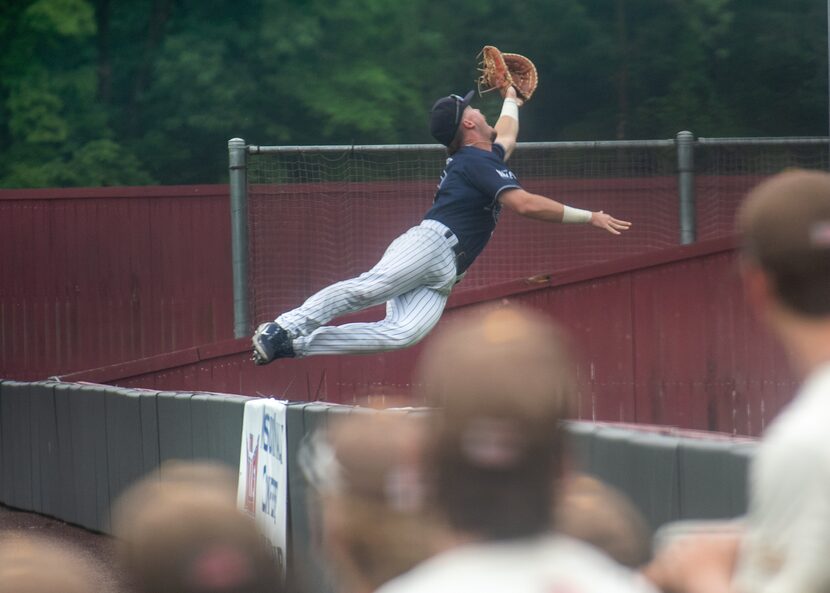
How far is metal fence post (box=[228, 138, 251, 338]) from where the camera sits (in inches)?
542

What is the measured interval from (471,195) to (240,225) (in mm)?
4921

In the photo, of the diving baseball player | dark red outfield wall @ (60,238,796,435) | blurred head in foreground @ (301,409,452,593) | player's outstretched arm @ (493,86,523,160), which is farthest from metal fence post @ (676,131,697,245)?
blurred head in foreground @ (301,409,452,593)

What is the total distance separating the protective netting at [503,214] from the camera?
583 inches

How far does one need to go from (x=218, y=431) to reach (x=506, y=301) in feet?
16.9

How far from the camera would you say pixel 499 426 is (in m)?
1.95

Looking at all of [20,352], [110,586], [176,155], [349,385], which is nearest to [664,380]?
[349,385]

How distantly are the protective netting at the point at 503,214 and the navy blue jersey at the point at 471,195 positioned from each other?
206 inches

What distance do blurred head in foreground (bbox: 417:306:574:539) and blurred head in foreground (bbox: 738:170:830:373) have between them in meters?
0.60

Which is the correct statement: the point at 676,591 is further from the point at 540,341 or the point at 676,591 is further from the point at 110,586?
the point at 110,586

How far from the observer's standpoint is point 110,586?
8.59 meters

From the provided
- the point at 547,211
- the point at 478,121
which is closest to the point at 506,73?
the point at 478,121

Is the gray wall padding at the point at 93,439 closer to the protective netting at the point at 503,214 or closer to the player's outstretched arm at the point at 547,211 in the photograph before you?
the player's outstretched arm at the point at 547,211

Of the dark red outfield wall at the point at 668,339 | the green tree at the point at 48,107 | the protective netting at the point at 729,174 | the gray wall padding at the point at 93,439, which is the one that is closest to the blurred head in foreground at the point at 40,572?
the gray wall padding at the point at 93,439

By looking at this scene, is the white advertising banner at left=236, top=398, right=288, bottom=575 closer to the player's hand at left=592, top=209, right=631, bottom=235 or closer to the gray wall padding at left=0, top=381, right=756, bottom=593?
the gray wall padding at left=0, top=381, right=756, bottom=593
